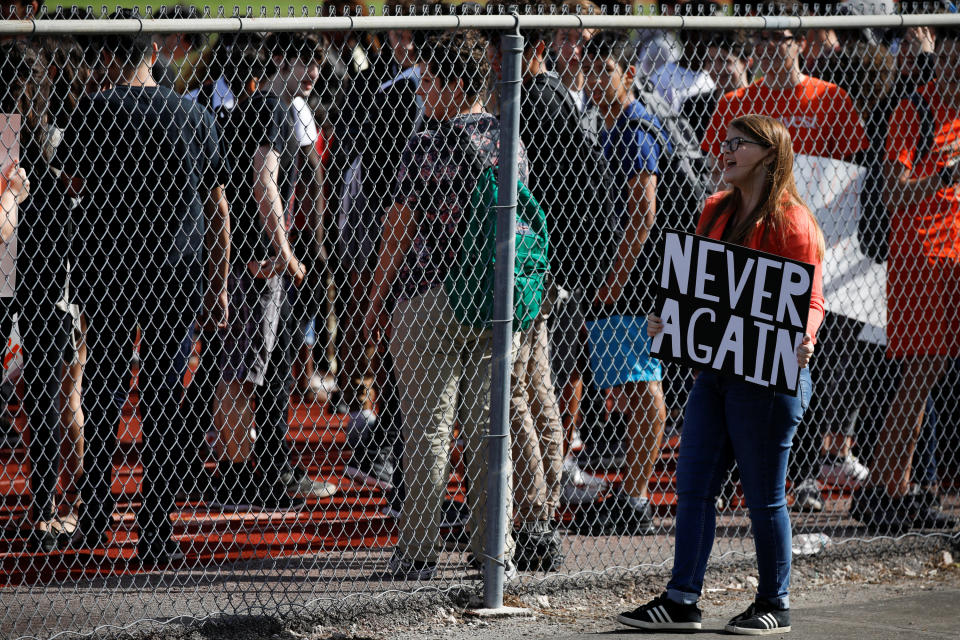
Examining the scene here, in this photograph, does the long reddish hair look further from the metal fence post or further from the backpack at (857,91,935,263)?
the backpack at (857,91,935,263)

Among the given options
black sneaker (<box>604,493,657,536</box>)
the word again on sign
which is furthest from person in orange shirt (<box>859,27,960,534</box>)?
the word again on sign

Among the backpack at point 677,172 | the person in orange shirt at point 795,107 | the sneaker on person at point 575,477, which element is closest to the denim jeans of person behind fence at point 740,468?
the backpack at point 677,172

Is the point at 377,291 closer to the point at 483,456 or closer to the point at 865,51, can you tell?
the point at 483,456

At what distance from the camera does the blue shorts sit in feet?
18.2

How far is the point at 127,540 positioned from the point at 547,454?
6.00 feet

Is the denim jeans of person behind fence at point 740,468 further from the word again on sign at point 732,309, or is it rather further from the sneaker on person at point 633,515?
the sneaker on person at point 633,515

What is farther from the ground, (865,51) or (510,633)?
(865,51)

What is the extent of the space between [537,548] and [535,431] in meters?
0.53

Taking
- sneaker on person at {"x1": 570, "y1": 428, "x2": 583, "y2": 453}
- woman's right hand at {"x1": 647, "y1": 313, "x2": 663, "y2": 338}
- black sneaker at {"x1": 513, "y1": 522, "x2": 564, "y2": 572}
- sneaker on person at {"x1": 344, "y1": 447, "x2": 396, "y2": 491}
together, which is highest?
woman's right hand at {"x1": 647, "y1": 313, "x2": 663, "y2": 338}

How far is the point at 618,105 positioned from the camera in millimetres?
5633

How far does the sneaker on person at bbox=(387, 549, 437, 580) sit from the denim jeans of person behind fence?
95cm

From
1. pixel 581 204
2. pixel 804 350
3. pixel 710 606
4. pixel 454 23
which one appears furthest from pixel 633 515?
pixel 454 23

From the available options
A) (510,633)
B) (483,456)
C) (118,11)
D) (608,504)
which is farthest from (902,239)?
(118,11)

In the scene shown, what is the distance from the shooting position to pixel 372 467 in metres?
6.54
